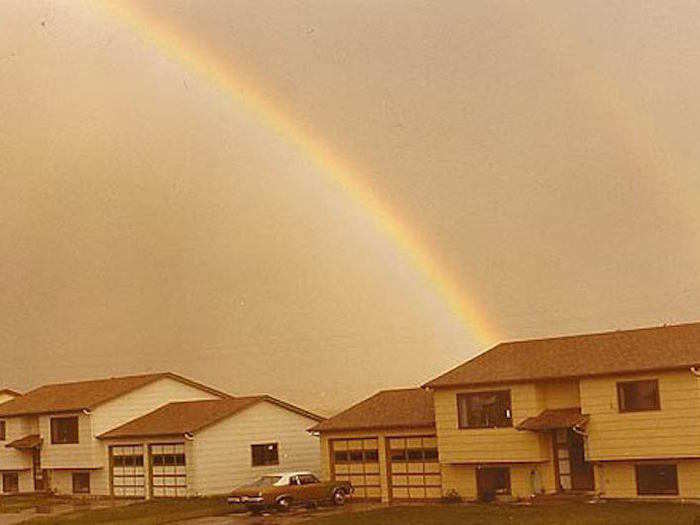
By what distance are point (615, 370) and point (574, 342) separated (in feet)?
19.3

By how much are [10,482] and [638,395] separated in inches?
1739

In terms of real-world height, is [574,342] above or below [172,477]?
above

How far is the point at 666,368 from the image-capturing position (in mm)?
38250

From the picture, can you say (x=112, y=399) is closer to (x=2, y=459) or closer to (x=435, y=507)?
(x=2, y=459)

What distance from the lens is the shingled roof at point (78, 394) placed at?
206 ft

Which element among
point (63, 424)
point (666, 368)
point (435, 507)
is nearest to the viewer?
point (666, 368)

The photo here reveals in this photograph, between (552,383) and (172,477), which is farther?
(172,477)

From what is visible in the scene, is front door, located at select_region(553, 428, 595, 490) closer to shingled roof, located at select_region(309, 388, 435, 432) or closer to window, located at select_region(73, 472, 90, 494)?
shingled roof, located at select_region(309, 388, 435, 432)

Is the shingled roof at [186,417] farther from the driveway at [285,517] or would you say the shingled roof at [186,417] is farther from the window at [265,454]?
the driveway at [285,517]

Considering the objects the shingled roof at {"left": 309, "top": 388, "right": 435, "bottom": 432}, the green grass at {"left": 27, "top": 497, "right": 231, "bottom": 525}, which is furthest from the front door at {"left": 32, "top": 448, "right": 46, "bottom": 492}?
the shingled roof at {"left": 309, "top": 388, "right": 435, "bottom": 432}

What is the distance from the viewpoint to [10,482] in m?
69.9

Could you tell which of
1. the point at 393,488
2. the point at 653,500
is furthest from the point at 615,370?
the point at 393,488

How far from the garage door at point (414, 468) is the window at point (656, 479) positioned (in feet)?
29.9

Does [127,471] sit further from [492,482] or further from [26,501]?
[492,482]
